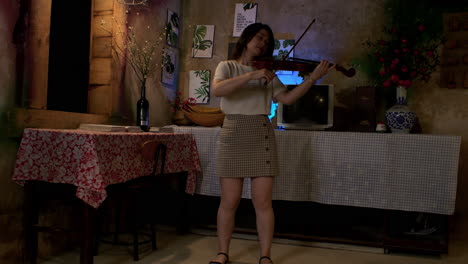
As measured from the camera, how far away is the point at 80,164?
1.92 meters

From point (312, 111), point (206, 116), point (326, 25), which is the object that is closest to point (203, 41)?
point (206, 116)

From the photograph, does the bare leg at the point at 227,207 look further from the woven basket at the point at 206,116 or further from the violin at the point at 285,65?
the woven basket at the point at 206,116

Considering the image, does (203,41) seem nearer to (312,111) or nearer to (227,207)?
(312,111)

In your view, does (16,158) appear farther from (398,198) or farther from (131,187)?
(398,198)

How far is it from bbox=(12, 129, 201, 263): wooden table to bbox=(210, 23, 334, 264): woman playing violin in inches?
21.0

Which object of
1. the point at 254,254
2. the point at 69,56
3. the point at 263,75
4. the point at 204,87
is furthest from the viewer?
the point at 204,87

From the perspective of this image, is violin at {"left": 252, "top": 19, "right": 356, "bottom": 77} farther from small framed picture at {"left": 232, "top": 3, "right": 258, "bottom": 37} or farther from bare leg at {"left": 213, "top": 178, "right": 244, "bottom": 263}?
small framed picture at {"left": 232, "top": 3, "right": 258, "bottom": 37}

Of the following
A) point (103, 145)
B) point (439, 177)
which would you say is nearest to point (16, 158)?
point (103, 145)

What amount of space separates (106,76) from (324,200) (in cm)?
182

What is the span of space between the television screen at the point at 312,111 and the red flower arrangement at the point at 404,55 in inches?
18.1

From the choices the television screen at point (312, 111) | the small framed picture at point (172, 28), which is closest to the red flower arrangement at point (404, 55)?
the television screen at point (312, 111)

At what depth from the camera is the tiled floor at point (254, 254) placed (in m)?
2.42

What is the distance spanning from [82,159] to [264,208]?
103 centimetres

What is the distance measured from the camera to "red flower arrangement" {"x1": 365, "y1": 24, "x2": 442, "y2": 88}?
3.02 m
